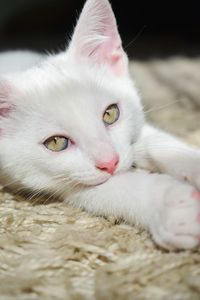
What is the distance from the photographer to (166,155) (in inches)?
56.9

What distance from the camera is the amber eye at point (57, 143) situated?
49.2 inches

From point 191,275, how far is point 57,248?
35 cm

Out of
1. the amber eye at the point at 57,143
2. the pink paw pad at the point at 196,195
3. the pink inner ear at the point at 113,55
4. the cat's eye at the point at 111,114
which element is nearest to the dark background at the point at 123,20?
the pink inner ear at the point at 113,55

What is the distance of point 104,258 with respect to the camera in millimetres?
1128

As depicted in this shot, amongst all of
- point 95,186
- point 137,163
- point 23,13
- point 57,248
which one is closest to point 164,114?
point 137,163

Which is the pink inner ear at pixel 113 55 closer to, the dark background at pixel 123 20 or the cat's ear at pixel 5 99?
the cat's ear at pixel 5 99

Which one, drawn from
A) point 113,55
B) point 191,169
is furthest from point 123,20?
point 191,169

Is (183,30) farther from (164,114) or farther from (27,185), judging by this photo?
(27,185)

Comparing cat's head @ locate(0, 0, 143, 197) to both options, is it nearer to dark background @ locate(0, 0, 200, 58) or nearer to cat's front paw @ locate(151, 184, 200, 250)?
cat's front paw @ locate(151, 184, 200, 250)

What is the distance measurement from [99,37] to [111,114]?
0.28 m

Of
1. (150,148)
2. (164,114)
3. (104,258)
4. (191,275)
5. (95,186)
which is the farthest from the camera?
(164,114)

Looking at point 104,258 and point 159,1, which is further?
point 159,1

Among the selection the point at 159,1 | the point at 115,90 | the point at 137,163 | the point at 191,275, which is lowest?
the point at 191,275

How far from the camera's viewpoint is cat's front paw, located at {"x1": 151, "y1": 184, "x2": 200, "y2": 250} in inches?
41.6
